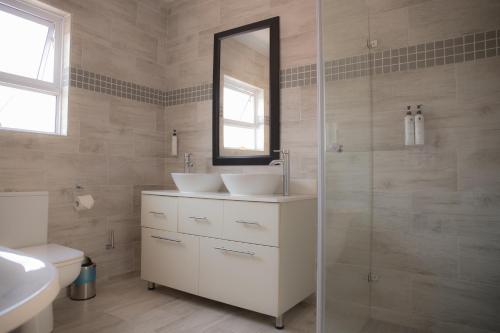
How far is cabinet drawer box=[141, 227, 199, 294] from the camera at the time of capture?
231 cm

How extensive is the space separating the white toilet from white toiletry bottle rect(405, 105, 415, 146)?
6.41ft

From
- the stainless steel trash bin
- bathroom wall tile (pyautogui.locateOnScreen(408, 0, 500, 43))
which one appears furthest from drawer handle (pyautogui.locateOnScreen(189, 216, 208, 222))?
bathroom wall tile (pyautogui.locateOnScreen(408, 0, 500, 43))

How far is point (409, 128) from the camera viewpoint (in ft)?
5.90

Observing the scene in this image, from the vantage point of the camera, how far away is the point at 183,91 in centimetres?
314

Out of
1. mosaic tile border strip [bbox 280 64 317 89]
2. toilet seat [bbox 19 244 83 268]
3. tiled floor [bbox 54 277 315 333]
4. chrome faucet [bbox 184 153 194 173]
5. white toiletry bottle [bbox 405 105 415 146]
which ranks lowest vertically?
tiled floor [bbox 54 277 315 333]

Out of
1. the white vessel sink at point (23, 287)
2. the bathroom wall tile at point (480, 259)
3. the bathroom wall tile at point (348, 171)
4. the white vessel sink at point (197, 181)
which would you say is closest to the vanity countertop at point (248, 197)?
the white vessel sink at point (197, 181)

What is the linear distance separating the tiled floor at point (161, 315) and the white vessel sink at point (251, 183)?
0.80 meters

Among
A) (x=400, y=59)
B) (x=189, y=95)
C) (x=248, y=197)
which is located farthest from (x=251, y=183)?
(x=189, y=95)

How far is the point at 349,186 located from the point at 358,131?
0.30 m

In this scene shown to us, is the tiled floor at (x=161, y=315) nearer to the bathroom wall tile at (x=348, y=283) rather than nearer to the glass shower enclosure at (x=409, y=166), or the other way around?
the bathroom wall tile at (x=348, y=283)

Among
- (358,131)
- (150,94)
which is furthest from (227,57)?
(358,131)

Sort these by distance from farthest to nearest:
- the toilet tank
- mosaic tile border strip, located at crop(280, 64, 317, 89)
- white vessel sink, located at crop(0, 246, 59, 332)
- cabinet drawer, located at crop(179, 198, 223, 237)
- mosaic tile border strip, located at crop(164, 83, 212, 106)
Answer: mosaic tile border strip, located at crop(164, 83, 212, 106) → mosaic tile border strip, located at crop(280, 64, 317, 89) → cabinet drawer, located at crop(179, 198, 223, 237) → the toilet tank → white vessel sink, located at crop(0, 246, 59, 332)

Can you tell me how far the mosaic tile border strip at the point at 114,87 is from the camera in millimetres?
2588

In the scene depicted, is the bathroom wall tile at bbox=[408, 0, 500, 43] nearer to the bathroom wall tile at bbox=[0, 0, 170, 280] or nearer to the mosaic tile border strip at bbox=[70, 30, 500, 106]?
the mosaic tile border strip at bbox=[70, 30, 500, 106]
